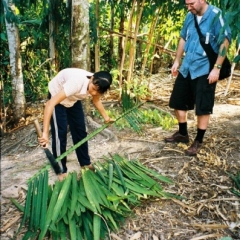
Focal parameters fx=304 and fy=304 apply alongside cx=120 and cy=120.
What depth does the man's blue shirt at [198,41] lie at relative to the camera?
2.81 m

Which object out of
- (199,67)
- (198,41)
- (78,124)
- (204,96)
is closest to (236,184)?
(204,96)

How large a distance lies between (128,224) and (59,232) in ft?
1.70

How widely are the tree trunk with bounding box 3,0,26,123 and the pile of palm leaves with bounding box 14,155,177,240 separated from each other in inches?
104

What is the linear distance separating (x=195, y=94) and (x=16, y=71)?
2.67 m

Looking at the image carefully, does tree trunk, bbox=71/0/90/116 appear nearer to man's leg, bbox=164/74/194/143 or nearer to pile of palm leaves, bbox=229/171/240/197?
man's leg, bbox=164/74/194/143

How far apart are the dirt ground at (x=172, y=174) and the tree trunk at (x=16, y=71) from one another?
30cm

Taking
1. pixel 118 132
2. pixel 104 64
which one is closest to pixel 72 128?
pixel 118 132

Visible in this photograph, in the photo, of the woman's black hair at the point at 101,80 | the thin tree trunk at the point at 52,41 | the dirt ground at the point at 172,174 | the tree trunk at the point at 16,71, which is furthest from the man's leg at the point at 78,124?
the thin tree trunk at the point at 52,41

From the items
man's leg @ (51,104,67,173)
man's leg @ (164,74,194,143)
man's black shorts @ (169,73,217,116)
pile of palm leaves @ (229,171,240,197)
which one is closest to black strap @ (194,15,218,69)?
man's black shorts @ (169,73,217,116)

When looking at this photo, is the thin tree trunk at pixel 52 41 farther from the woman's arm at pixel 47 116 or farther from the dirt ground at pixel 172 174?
the woman's arm at pixel 47 116

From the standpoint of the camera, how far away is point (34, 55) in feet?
17.6

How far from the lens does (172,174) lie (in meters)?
2.86

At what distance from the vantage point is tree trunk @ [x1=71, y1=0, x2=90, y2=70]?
3531mm

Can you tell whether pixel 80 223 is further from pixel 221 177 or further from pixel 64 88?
pixel 221 177
